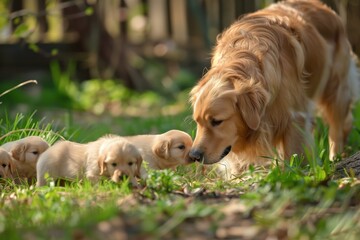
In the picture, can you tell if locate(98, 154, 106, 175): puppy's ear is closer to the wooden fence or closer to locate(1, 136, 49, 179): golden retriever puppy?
locate(1, 136, 49, 179): golden retriever puppy

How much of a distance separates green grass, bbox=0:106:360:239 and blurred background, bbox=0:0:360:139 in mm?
6655

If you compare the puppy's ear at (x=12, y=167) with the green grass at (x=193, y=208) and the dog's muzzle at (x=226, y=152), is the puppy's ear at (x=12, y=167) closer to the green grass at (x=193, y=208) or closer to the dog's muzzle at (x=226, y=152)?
the green grass at (x=193, y=208)

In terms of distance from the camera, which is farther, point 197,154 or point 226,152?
point 226,152

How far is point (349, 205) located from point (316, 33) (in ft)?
8.57

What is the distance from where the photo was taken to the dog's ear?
18.8ft

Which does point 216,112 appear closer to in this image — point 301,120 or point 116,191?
point 301,120

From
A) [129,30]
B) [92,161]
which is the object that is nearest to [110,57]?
[129,30]

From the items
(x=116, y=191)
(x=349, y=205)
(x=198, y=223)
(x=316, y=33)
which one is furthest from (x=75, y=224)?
(x=316, y=33)

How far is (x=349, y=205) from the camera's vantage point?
4438mm

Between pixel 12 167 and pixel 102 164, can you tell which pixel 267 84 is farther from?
pixel 12 167

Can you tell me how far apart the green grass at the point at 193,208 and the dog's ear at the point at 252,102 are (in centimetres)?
57

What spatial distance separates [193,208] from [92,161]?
1648mm

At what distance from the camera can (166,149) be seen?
5.84 meters

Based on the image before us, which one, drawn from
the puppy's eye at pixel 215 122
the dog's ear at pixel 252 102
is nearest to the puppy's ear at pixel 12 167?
the puppy's eye at pixel 215 122
